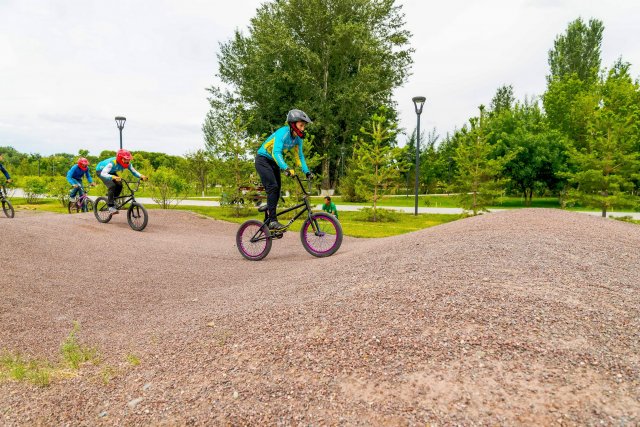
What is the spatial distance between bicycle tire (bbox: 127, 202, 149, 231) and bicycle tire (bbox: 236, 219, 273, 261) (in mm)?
4584

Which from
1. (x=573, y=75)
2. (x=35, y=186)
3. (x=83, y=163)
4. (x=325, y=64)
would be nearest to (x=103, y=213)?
(x=83, y=163)

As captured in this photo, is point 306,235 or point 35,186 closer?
point 306,235

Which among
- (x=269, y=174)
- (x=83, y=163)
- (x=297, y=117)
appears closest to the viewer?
A: (x=297, y=117)

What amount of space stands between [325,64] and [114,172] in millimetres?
22902

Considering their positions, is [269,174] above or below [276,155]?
below

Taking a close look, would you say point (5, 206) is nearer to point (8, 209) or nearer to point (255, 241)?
point (8, 209)

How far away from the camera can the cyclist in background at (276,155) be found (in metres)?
7.14

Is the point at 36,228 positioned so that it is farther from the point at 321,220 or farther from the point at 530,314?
the point at 530,314

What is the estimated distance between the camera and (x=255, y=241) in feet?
26.0

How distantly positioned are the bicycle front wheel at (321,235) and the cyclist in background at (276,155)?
59cm

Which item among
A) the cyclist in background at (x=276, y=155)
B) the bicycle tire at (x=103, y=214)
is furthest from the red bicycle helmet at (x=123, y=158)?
the cyclist in background at (x=276, y=155)

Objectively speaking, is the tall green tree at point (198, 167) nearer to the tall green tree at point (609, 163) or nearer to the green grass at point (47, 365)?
the tall green tree at point (609, 163)

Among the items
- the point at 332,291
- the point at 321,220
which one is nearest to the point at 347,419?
the point at 332,291

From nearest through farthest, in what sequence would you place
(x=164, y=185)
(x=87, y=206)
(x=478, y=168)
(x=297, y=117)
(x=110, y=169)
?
1. (x=297, y=117)
2. (x=110, y=169)
3. (x=87, y=206)
4. (x=478, y=168)
5. (x=164, y=185)
